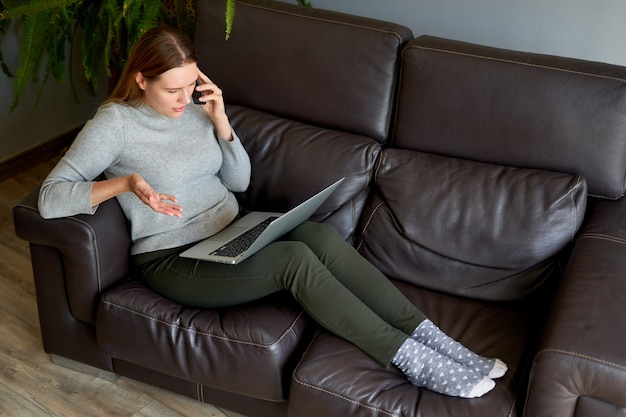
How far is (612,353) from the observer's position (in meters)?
1.65

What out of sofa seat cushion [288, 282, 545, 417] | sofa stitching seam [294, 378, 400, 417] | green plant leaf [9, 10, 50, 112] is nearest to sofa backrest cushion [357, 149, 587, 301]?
sofa seat cushion [288, 282, 545, 417]

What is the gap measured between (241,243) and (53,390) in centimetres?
Answer: 71

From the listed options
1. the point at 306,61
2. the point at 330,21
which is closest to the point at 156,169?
the point at 306,61

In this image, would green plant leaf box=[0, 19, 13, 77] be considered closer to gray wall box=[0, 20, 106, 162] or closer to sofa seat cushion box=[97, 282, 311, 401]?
gray wall box=[0, 20, 106, 162]

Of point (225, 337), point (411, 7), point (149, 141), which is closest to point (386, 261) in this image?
point (225, 337)

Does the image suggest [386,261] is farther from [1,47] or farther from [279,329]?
[1,47]

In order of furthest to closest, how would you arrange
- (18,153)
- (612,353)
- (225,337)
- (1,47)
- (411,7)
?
1. (18,153)
2. (1,47)
3. (411,7)
4. (225,337)
5. (612,353)

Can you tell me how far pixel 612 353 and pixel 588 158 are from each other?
2.10 ft

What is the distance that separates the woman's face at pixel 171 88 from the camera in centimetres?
200

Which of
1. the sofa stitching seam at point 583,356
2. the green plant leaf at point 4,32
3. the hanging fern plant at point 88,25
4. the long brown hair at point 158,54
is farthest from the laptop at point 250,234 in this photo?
the green plant leaf at point 4,32

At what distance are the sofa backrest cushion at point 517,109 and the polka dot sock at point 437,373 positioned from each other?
621mm

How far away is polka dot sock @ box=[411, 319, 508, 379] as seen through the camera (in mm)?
1854

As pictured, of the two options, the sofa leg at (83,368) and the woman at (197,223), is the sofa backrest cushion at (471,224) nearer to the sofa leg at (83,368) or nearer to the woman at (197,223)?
the woman at (197,223)

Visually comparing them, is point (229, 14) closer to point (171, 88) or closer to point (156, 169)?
point (171, 88)
